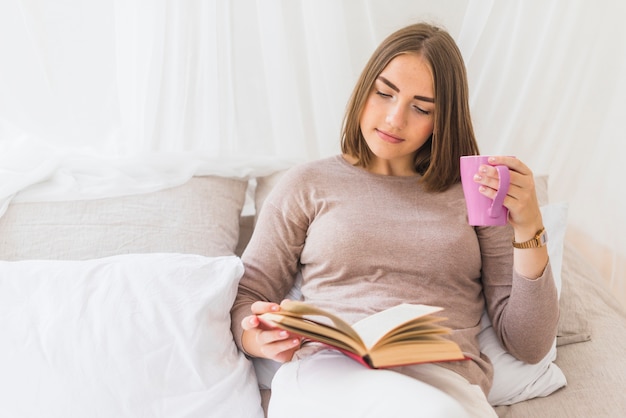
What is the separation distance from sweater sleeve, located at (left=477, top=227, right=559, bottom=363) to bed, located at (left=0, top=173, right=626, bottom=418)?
6cm

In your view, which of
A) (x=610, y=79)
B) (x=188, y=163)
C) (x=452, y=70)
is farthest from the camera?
(x=610, y=79)

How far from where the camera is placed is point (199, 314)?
46.8 inches

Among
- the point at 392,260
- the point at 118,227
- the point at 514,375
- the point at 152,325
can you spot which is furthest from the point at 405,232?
the point at 118,227

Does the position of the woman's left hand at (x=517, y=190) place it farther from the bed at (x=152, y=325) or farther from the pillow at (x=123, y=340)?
the pillow at (x=123, y=340)

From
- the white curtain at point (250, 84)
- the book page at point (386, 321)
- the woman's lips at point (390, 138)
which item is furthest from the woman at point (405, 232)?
the white curtain at point (250, 84)

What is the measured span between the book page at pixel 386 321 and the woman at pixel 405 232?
0.61 ft

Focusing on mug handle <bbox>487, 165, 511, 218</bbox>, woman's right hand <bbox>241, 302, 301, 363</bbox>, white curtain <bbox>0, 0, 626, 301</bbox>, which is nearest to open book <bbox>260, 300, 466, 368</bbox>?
Result: woman's right hand <bbox>241, 302, 301, 363</bbox>

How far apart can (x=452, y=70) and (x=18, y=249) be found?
1039mm

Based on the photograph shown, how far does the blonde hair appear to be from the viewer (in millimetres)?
1301

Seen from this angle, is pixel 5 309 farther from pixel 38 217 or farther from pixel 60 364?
pixel 38 217

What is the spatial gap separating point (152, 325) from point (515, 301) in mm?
705

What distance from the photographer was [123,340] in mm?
1130

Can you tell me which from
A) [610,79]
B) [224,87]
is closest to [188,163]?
[224,87]

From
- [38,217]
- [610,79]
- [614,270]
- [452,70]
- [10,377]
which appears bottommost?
[614,270]
